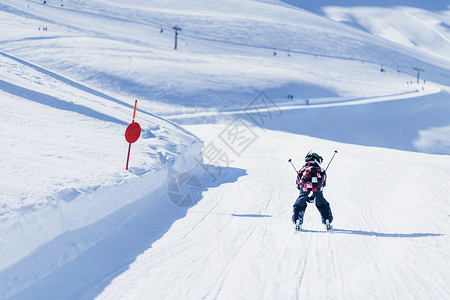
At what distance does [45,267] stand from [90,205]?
5.20 feet

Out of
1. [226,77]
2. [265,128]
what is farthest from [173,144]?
[226,77]

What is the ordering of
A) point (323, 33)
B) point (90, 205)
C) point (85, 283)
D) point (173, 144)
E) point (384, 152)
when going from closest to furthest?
point (85, 283) → point (90, 205) → point (173, 144) → point (384, 152) → point (323, 33)

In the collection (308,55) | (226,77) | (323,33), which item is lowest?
(226,77)

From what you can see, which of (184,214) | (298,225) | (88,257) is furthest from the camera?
(184,214)

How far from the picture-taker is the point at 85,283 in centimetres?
490

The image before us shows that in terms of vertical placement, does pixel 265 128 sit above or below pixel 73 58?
below

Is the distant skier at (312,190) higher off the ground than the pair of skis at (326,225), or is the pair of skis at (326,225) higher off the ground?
the distant skier at (312,190)

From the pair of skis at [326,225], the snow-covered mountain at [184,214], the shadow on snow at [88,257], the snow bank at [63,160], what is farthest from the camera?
the pair of skis at [326,225]

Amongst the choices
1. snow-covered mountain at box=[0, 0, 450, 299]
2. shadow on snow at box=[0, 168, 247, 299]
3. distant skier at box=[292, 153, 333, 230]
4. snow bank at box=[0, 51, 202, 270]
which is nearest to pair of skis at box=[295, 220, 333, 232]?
distant skier at box=[292, 153, 333, 230]

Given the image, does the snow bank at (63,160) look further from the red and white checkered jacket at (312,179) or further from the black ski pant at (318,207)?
the red and white checkered jacket at (312,179)

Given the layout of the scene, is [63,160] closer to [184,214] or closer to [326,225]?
[184,214]

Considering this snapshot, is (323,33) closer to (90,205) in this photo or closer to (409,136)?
(409,136)

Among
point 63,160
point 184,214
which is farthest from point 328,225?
point 63,160

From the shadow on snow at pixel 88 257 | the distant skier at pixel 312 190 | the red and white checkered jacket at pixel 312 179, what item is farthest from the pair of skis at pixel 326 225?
the shadow on snow at pixel 88 257
